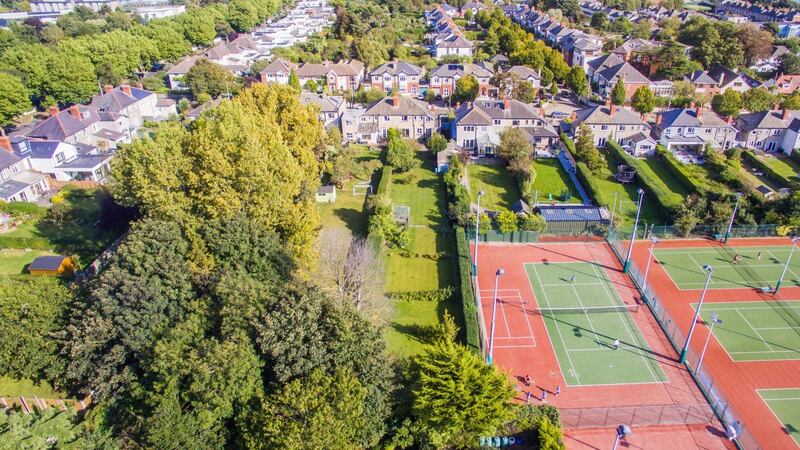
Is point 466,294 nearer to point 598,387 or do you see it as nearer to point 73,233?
point 598,387

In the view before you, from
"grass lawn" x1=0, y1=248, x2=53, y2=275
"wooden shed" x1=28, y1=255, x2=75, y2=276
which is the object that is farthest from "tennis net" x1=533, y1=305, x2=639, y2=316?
"grass lawn" x1=0, y1=248, x2=53, y2=275

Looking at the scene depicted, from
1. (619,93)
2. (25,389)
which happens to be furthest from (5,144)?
(619,93)

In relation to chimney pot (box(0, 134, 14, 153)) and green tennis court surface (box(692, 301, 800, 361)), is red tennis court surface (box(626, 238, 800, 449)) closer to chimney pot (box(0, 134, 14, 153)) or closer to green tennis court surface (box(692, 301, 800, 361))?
green tennis court surface (box(692, 301, 800, 361))

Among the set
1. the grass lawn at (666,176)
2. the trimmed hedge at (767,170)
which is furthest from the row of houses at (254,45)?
the trimmed hedge at (767,170)

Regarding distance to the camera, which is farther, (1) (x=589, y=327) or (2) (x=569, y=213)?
(2) (x=569, y=213)

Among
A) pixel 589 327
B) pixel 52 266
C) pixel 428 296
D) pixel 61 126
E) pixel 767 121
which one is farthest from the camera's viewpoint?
pixel 61 126

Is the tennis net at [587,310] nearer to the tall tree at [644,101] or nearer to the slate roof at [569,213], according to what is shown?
the slate roof at [569,213]
